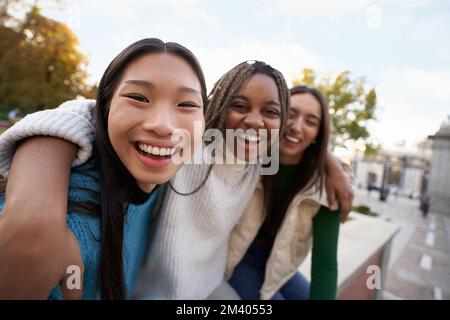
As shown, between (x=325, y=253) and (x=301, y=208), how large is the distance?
29cm

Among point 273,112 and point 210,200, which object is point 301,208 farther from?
point 273,112

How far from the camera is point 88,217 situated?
2.56ft

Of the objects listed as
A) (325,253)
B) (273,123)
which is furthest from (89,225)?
(325,253)

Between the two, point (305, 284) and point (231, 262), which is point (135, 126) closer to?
point (231, 262)

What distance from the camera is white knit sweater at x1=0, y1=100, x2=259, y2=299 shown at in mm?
1128

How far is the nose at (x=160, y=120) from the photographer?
0.76 metres

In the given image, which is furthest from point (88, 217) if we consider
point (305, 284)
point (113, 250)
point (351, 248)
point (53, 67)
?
point (53, 67)

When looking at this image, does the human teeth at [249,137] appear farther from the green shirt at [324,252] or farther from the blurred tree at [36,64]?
the blurred tree at [36,64]

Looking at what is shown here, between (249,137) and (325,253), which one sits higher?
(249,137)

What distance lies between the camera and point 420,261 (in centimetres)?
580

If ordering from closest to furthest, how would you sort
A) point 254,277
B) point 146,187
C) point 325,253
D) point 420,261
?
1. point 146,187
2. point 325,253
3. point 254,277
4. point 420,261

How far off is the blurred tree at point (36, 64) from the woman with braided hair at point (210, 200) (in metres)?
9.74

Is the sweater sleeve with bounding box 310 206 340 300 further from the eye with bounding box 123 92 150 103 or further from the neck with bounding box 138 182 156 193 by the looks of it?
the eye with bounding box 123 92 150 103
